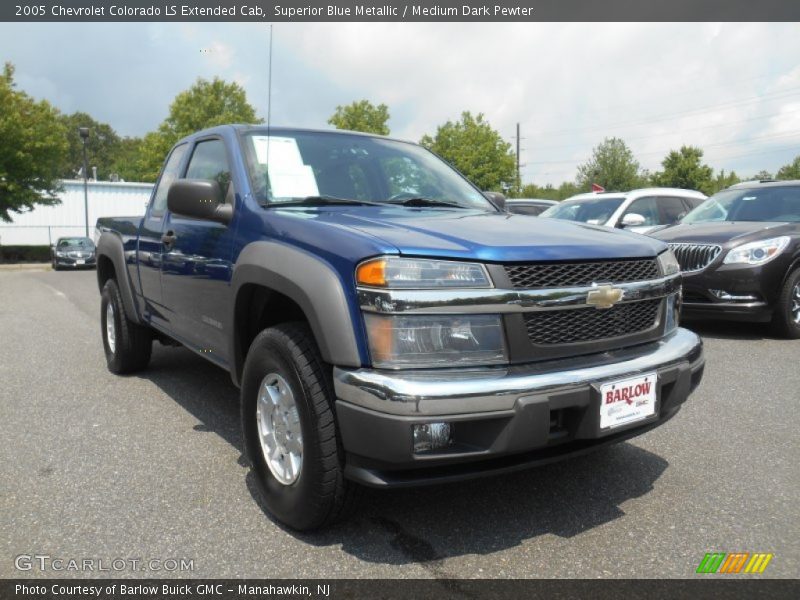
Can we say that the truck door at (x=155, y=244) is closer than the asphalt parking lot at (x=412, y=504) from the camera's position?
No

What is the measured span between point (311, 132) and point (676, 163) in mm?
60349

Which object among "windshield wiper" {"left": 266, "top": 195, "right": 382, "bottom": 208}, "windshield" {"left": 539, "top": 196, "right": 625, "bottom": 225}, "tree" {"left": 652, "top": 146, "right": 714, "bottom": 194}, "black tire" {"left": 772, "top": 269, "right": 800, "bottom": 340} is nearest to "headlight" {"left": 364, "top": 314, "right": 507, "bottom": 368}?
"windshield wiper" {"left": 266, "top": 195, "right": 382, "bottom": 208}

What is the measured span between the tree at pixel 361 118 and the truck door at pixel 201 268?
114ft

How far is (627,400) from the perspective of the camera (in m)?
2.52

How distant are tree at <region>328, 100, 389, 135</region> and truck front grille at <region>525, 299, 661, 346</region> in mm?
36014

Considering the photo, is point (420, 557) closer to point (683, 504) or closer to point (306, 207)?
point (683, 504)

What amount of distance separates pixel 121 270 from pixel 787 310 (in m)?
6.08

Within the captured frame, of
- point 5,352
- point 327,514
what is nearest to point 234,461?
point 327,514

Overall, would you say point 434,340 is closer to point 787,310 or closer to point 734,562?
point 734,562

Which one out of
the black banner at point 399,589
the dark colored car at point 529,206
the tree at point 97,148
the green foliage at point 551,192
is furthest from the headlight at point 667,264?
the tree at point 97,148

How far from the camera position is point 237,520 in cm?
279

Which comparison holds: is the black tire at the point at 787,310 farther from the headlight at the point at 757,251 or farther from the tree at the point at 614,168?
the tree at the point at 614,168

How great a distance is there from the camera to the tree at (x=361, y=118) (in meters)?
37.9

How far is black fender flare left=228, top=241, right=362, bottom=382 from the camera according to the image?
2.33 meters
